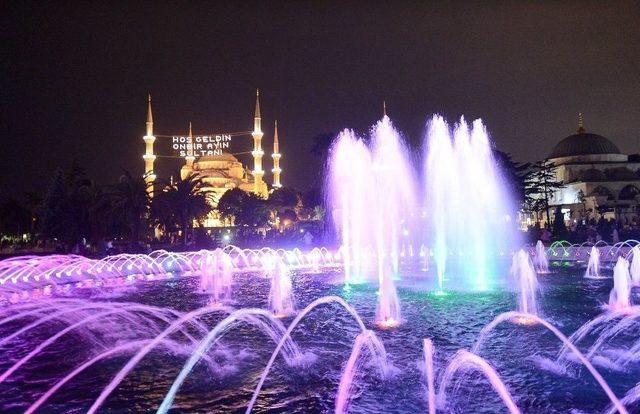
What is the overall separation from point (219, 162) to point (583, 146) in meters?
47.3

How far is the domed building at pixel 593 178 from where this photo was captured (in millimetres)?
56000

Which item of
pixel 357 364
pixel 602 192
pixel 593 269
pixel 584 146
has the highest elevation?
pixel 584 146

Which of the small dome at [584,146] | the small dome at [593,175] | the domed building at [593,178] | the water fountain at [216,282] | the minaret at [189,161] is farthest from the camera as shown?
the minaret at [189,161]

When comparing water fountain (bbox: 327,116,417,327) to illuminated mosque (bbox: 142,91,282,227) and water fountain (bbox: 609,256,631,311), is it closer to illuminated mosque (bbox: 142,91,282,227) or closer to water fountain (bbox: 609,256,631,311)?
water fountain (bbox: 609,256,631,311)

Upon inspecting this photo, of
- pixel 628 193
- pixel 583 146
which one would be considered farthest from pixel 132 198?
pixel 583 146

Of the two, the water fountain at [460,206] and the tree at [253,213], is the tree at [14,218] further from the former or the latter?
the water fountain at [460,206]

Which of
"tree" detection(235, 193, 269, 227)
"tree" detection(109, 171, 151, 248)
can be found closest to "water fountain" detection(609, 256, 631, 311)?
"tree" detection(109, 171, 151, 248)

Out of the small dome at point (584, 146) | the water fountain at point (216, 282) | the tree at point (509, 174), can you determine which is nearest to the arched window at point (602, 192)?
the small dome at point (584, 146)

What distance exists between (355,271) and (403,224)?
61.5 feet

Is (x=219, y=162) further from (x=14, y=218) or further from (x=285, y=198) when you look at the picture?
(x=14, y=218)

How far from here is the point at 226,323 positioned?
32.6 ft

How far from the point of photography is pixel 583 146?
218 feet

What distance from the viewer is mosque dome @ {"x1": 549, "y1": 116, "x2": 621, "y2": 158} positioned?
65688 millimetres

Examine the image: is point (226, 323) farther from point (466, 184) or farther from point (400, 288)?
point (466, 184)
